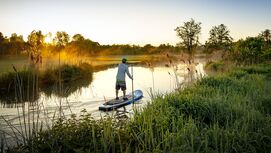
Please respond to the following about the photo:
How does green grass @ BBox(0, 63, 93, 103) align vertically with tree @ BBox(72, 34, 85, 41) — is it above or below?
below

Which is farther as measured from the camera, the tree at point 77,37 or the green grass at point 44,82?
the tree at point 77,37

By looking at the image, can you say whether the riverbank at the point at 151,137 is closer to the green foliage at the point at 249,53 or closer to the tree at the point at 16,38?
the tree at the point at 16,38

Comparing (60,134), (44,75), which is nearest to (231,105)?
(60,134)

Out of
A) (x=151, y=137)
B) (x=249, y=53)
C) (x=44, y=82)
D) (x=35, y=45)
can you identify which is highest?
(x=35, y=45)

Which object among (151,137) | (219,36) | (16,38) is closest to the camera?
(151,137)

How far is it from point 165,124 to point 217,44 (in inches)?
2422

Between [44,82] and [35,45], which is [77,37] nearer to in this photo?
[44,82]

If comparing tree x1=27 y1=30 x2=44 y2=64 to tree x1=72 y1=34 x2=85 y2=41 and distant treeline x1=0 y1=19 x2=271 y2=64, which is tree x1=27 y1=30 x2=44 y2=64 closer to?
distant treeline x1=0 y1=19 x2=271 y2=64

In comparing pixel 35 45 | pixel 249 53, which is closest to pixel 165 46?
pixel 249 53

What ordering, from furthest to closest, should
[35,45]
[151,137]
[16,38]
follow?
[16,38]
[35,45]
[151,137]

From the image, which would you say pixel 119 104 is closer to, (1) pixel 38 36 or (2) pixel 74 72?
(1) pixel 38 36

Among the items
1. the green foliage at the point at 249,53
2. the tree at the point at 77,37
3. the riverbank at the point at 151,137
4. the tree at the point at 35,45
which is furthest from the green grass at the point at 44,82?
the tree at the point at 77,37

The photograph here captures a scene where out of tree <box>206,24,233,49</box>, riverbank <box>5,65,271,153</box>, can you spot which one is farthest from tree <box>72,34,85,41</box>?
riverbank <box>5,65,271,153</box>

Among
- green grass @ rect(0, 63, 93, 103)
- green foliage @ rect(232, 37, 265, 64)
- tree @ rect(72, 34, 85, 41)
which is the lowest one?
green grass @ rect(0, 63, 93, 103)
